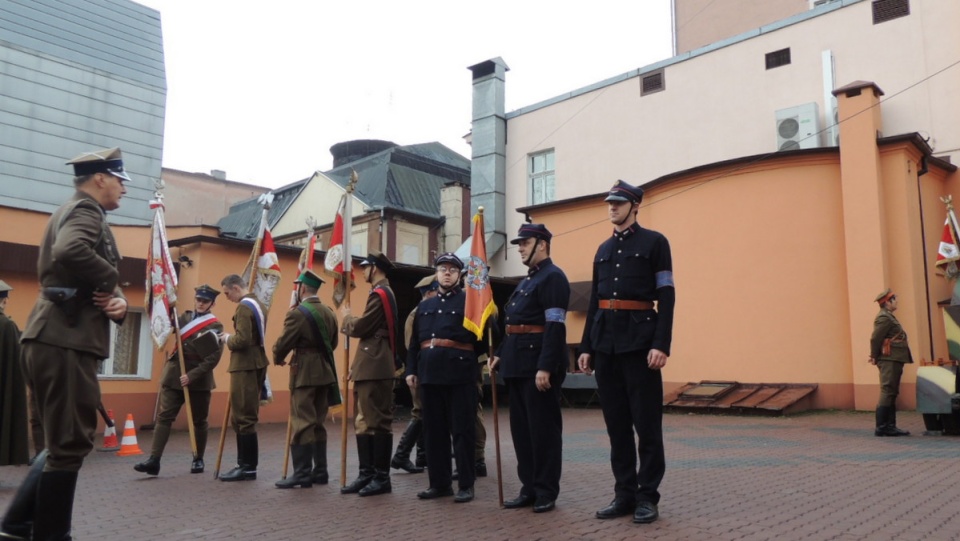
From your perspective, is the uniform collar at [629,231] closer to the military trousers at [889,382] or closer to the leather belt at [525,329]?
the leather belt at [525,329]

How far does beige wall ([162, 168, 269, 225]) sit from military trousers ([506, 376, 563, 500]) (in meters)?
37.8

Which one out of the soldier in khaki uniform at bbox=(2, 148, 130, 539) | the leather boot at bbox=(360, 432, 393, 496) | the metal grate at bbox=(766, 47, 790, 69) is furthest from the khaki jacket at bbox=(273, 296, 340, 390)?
the metal grate at bbox=(766, 47, 790, 69)

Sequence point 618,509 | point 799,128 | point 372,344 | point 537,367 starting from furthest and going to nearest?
point 799,128, point 372,344, point 537,367, point 618,509

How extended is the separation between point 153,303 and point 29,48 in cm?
1948

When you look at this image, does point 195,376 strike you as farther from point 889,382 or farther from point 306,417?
point 889,382

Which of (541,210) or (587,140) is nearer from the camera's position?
(541,210)

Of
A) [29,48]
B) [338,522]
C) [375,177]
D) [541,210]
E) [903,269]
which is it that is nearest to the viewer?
[338,522]

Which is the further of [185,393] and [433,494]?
[185,393]

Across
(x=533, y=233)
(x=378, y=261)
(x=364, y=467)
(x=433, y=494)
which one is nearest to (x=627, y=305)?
(x=533, y=233)

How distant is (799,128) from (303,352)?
608 inches

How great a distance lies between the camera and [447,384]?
21.1ft

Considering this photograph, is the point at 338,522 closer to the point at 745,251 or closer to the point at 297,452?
the point at 297,452

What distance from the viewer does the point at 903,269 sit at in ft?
48.6

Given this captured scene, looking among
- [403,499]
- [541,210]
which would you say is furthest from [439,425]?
Result: [541,210]
